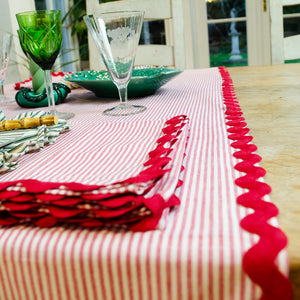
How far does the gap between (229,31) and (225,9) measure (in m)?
0.20

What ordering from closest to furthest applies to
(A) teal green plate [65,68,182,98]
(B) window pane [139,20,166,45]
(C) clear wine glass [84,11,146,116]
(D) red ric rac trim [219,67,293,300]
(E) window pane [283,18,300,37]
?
(D) red ric rac trim [219,67,293,300]
(C) clear wine glass [84,11,146,116]
(A) teal green plate [65,68,182,98]
(E) window pane [283,18,300,37]
(B) window pane [139,20,166,45]

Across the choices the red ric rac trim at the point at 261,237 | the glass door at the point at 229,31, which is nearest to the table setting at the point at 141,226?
the red ric rac trim at the point at 261,237

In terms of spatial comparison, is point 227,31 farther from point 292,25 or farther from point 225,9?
point 292,25

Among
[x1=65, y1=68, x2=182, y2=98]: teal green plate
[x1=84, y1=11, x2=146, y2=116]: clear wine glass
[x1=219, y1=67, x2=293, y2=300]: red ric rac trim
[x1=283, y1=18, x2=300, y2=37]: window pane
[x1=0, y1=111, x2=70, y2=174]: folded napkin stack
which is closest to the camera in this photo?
[x1=219, y1=67, x2=293, y2=300]: red ric rac trim

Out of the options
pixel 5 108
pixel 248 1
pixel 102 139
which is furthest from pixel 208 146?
pixel 248 1

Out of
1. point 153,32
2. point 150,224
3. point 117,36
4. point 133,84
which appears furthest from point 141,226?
point 153,32

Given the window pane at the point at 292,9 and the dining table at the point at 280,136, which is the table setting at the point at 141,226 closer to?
the dining table at the point at 280,136

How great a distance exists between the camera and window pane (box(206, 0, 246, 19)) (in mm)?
3645

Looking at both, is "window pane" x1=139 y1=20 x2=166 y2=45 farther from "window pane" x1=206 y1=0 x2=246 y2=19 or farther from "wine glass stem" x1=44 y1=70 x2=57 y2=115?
"wine glass stem" x1=44 y1=70 x2=57 y2=115

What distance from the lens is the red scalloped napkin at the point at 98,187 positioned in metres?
0.28

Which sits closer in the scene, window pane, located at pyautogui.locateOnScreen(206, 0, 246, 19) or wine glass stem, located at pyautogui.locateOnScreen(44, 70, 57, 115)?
wine glass stem, located at pyautogui.locateOnScreen(44, 70, 57, 115)

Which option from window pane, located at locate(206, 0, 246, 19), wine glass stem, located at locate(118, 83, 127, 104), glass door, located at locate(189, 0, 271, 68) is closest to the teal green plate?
wine glass stem, located at locate(118, 83, 127, 104)

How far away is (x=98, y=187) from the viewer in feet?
0.97

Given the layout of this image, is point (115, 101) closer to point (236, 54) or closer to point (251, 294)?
point (251, 294)
